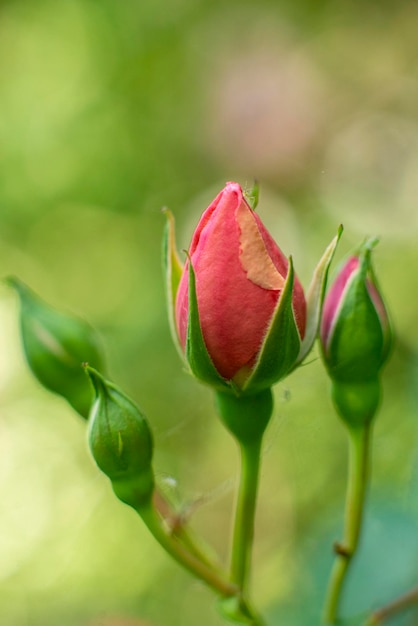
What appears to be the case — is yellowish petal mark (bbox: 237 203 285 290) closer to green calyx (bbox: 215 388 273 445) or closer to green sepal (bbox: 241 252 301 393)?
green sepal (bbox: 241 252 301 393)

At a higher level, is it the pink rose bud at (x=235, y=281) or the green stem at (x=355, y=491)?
the pink rose bud at (x=235, y=281)

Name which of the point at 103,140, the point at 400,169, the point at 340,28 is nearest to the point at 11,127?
the point at 103,140

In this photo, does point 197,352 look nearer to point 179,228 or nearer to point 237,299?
point 237,299

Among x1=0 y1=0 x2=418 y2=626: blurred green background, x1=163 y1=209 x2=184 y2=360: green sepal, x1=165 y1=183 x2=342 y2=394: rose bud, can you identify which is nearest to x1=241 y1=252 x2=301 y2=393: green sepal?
x1=165 y1=183 x2=342 y2=394: rose bud

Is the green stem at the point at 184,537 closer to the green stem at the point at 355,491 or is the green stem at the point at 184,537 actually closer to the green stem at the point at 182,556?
the green stem at the point at 182,556

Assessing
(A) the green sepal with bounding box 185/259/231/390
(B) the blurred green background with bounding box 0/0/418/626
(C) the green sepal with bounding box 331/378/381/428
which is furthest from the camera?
(B) the blurred green background with bounding box 0/0/418/626

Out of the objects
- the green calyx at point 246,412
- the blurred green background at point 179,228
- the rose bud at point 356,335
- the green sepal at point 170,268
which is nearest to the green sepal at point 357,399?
the rose bud at point 356,335
